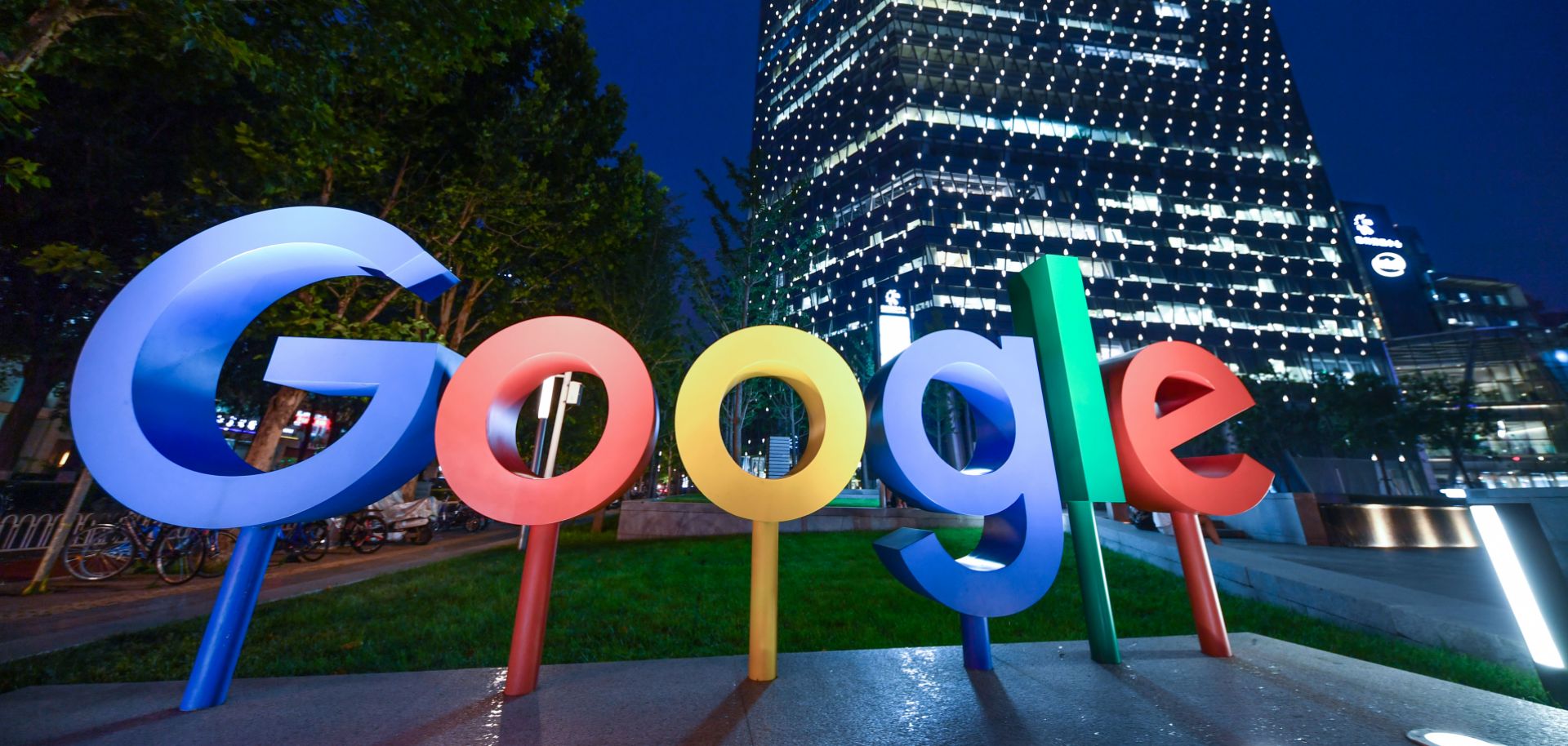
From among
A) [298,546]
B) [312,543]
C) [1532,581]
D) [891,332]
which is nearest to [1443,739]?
[1532,581]

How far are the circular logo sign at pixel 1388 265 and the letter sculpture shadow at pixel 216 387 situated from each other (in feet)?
265

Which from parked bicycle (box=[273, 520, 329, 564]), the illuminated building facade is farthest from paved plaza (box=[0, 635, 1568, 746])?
the illuminated building facade

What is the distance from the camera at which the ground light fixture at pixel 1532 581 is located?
3514 mm

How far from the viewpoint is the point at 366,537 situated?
14.1 metres

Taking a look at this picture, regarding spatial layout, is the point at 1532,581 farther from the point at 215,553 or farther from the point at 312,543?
the point at 312,543

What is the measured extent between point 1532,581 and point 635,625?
7331mm

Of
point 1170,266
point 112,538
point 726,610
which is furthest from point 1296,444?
point 112,538

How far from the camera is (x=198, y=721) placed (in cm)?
319

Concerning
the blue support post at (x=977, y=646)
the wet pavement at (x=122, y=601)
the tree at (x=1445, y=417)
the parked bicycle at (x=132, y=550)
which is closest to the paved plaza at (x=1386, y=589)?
the blue support post at (x=977, y=646)

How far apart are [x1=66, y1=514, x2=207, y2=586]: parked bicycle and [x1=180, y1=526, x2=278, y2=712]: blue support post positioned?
915 centimetres

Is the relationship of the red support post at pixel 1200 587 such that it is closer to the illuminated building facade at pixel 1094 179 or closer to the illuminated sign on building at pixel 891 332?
the illuminated sign on building at pixel 891 332

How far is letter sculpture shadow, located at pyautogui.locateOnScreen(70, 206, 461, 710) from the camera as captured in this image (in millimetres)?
3322

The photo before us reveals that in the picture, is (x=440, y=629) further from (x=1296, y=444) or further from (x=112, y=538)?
(x=1296, y=444)

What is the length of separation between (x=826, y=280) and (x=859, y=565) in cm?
6274
